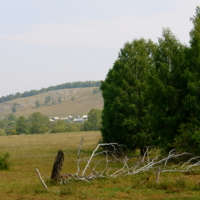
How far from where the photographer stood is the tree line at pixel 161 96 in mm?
29781

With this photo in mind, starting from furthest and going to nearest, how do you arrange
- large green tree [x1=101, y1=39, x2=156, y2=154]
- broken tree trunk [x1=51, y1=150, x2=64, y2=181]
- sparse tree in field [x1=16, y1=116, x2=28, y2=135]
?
sparse tree in field [x1=16, y1=116, x2=28, y2=135] < large green tree [x1=101, y1=39, x2=156, y2=154] < broken tree trunk [x1=51, y1=150, x2=64, y2=181]

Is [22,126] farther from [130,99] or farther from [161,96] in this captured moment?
[161,96]

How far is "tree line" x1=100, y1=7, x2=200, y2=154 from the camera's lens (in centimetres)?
2978

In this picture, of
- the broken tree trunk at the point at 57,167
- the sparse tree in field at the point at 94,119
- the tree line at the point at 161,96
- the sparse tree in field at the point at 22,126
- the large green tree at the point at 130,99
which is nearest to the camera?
the broken tree trunk at the point at 57,167

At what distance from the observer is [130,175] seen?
1933 cm

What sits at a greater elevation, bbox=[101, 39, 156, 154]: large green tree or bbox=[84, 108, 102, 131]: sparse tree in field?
bbox=[101, 39, 156, 154]: large green tree

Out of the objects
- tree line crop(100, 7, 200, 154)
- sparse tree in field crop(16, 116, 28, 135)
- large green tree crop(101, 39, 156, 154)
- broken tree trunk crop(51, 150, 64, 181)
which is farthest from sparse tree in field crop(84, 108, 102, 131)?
broken tree trunk crop(51, 150, 64, 181)

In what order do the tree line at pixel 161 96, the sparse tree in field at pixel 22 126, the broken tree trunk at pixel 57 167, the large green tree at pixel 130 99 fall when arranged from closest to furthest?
the broken tree trunk at pixel 57 167
the tree line at pixel 161 96
the large green tree at pixel 130 99
the sparse tree in field at pixel 22 126

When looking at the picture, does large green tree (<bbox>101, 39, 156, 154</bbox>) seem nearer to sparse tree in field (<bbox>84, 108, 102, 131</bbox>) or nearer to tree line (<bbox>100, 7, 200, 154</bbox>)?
tree line (<bbox>100, 7, 200, 154</bbox>)

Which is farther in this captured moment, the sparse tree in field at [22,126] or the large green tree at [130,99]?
the sparse tree in field at [22,126]

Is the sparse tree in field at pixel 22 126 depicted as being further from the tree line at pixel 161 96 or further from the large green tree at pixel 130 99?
the tree line at pixel 161 96

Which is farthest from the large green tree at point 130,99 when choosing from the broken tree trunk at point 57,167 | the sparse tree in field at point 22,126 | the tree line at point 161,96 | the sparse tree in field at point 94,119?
the sparse tree in field at point 22,126

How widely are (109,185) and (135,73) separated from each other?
26.6m

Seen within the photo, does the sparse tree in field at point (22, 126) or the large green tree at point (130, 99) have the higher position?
the large green tree at point (130, 99)
